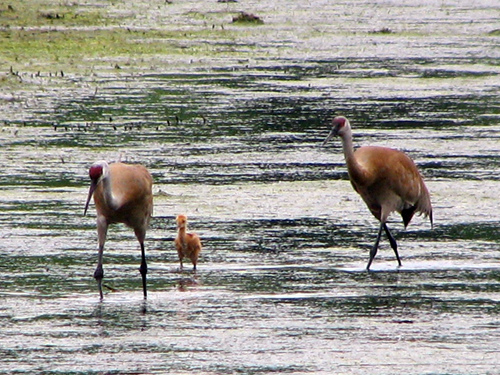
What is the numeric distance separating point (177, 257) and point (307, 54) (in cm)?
1988

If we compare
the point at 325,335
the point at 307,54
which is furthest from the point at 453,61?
the point at 325,335

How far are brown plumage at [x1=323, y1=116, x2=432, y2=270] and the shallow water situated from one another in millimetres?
321

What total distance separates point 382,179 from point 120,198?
270 cm

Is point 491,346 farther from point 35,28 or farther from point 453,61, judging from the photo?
point 35,28

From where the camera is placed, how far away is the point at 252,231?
11898 millimetres

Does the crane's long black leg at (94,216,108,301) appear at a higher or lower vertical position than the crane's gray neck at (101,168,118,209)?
lower

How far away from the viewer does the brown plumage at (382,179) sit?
1163cm

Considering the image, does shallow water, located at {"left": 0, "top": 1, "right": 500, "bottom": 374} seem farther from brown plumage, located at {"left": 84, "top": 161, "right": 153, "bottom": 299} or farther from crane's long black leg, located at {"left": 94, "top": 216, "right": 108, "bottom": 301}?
brown plumage, located at {"left": 84, "top": 161, "right": 153, "bottom": 299}

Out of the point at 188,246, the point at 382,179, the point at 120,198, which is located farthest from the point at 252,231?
the point at 120,198

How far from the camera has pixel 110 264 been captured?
10602mm

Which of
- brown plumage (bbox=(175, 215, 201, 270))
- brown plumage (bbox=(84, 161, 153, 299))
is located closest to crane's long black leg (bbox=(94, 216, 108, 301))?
brown plumage (bbox=(84, 161, 153, 299))

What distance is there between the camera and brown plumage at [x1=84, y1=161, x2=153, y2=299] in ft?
31.8

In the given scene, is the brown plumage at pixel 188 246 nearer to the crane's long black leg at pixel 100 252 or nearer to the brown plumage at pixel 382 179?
the crane's long black leg at pixel 100 252

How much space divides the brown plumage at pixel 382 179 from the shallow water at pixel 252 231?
321 millimetres
